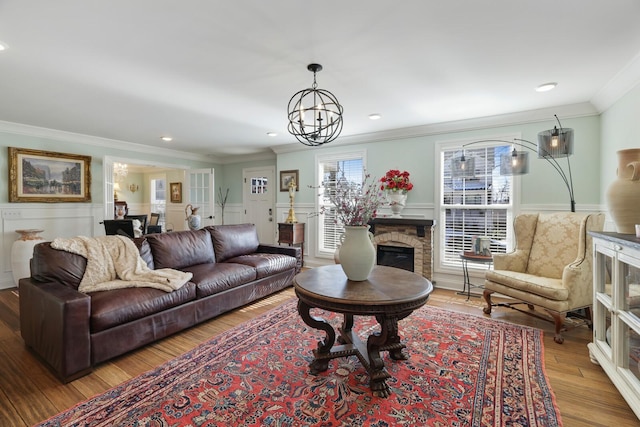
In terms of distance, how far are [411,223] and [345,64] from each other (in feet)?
8.19

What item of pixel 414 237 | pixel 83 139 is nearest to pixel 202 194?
pixel 83 139

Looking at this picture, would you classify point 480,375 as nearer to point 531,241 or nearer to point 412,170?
point 531,241

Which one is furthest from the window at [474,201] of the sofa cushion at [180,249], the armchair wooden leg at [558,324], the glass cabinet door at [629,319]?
the sofa cushion at [180,249]

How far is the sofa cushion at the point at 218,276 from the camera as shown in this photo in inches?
115

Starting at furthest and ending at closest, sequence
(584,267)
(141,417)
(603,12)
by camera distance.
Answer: (584,267) → (603,12) → (141,417)

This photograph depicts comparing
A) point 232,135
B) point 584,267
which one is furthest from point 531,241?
point 232,135

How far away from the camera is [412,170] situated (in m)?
4.45

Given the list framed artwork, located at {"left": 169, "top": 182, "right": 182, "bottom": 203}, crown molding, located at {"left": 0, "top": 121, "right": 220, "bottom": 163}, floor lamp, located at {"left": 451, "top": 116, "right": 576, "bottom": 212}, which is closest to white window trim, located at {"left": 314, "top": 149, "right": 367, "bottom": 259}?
floor lamp, located at {"left": 451, "top": 116, "right": 576, "bottom": 212}

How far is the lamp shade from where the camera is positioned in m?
2.88

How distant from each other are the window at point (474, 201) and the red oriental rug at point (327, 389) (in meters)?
1.65

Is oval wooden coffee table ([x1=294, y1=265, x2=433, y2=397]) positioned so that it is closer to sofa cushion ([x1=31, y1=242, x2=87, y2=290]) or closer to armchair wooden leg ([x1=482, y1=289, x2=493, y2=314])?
armchair wooden leg ([x1=482, y1=289, x2=493, y2=314])

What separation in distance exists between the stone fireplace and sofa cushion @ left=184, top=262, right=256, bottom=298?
6.75 ft

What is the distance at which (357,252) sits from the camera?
2119 mm

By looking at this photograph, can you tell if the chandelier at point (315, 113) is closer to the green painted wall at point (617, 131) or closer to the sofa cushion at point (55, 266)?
the sofa cushion at point (55, 266)
